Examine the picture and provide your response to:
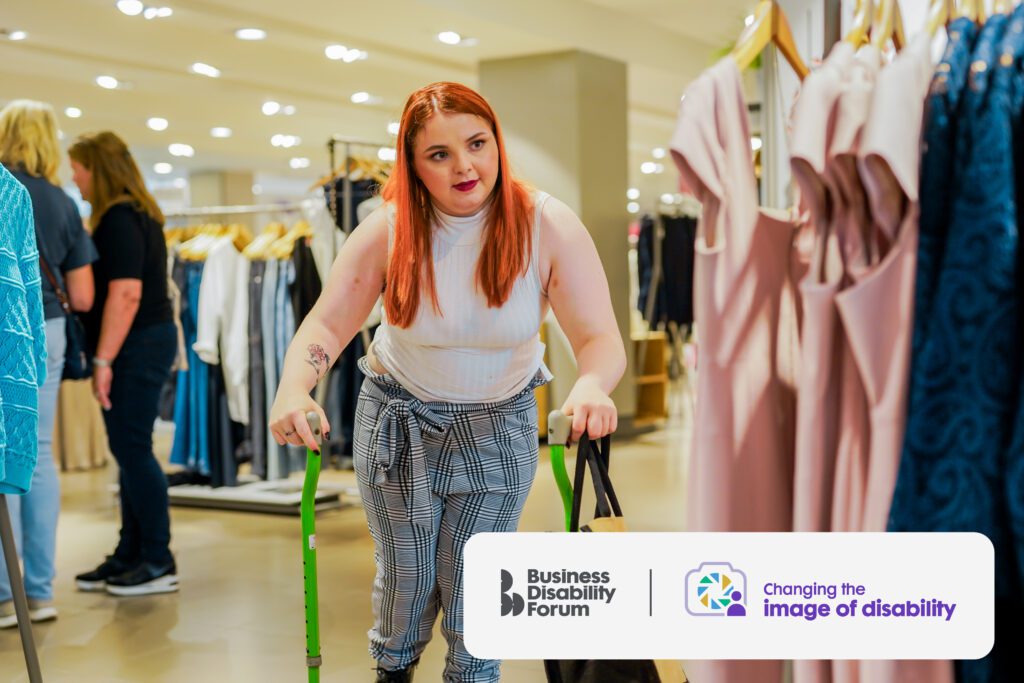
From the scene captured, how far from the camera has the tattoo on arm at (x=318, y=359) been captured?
1.81 metres

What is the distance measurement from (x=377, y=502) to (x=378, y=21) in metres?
5.53

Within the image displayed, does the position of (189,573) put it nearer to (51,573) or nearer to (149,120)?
(51,573)

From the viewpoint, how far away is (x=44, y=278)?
11.0ft

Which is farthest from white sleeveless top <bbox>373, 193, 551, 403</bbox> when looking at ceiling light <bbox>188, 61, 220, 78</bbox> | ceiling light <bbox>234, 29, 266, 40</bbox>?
ceiling light <bbox>188, 61, 220, 78</bbox>

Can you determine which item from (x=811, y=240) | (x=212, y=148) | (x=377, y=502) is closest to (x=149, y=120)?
(x=212, y=148)

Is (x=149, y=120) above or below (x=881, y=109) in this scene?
above

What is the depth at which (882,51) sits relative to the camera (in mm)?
1137

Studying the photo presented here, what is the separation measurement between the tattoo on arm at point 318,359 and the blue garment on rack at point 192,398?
3.55 metres

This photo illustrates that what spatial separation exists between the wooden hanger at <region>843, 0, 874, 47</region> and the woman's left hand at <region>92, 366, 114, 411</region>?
122 inches

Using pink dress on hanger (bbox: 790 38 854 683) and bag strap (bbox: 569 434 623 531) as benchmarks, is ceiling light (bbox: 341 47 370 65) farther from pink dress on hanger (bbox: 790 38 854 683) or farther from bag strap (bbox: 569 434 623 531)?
pink dress on hanger (bbox: 790 38 854 683)

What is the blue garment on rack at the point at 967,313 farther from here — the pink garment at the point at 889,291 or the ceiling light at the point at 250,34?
the ceiling light at the point at 250,34

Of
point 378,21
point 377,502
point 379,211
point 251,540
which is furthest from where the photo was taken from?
point 378,21

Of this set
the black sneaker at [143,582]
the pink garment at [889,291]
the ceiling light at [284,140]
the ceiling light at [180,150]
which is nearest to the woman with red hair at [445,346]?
the pink garment at [889,291]

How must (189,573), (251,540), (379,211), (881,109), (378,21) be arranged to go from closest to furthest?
1. (881,109)
2. (379,211)
3. (189,573)
4. (251,540)
5. (378,21)
